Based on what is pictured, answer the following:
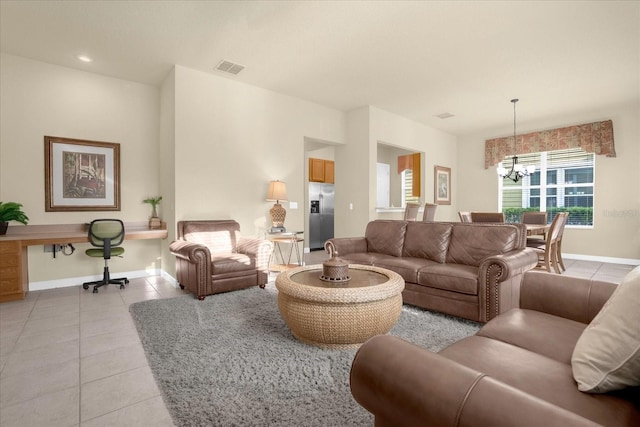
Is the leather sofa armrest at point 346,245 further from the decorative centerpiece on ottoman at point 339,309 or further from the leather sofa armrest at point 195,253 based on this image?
the decorative centerpiece on ottoman at point 339,309

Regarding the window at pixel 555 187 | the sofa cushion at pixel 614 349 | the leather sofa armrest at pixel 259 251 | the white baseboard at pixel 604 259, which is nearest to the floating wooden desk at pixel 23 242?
the leather sofa armrest at pixel 259 251

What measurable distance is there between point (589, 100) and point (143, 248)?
7778 millimetres

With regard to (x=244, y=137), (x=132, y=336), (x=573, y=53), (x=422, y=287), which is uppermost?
(x=573, y=53)

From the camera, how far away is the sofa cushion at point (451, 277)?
2.66 m

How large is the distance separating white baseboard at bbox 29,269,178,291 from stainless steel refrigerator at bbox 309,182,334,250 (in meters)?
3.38

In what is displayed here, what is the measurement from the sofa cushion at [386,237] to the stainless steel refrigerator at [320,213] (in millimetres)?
3252

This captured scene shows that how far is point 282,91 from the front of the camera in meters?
5.08

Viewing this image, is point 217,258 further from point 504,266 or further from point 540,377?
point 540,377

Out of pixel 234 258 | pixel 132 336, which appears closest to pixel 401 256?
pixel 234 258

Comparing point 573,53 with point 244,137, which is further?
point 244,137

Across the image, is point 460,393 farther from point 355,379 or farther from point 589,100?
point 589,100

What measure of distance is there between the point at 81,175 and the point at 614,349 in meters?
5.38

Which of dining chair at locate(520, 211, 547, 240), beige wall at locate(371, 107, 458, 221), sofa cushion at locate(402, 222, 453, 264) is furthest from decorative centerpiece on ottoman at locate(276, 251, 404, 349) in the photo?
dining chair at locate(520, 211, 547, 240)

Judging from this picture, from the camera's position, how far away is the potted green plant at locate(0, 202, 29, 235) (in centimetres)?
356
